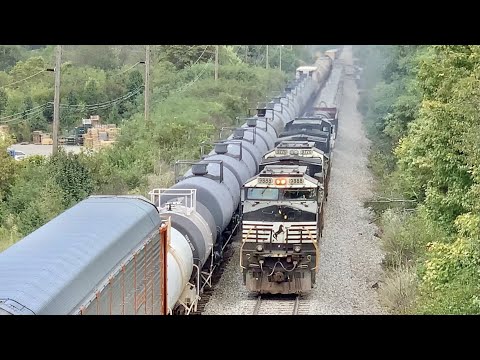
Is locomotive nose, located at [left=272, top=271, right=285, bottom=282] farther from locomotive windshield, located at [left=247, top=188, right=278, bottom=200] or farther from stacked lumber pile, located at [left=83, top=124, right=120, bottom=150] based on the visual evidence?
stacked lumber pile, located at [left=83, top=124, right=120, bottom=150]

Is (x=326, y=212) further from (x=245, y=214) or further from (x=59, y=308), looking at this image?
(x=59, y=308)

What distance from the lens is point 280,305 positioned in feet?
45.2

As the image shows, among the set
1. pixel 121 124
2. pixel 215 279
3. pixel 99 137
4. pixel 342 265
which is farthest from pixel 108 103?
pixel 342 265

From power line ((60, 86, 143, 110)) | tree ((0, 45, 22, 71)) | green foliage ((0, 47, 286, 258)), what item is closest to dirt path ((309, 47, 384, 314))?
green foliage ((0, 47, 286, 258))

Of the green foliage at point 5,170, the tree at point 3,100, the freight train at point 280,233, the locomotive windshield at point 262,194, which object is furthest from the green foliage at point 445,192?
the tree at point 3,100

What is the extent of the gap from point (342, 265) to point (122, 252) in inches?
360

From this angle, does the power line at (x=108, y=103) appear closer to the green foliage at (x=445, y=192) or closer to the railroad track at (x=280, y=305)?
the green foliage at (x=445, y=192)

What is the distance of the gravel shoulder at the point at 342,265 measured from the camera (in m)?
13.6

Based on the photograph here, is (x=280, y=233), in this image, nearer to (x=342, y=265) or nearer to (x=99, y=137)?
(x=342, y=265)

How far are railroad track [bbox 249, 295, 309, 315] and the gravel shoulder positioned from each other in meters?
0.16

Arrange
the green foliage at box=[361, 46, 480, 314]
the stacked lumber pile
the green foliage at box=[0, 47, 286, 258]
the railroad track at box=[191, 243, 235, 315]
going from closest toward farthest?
1. the green foliage at box=[361, 46, 480, 314]
2. the railroad track at box=[191, 243, 235, 315]
3. the green foliage at box=[0, 47, 286, 258]
4. the stacked lumber pile

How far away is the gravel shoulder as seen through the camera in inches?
534

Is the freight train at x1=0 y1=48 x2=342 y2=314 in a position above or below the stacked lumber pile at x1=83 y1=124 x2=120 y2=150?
above

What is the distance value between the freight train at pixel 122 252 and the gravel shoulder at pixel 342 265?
0.72 metres
